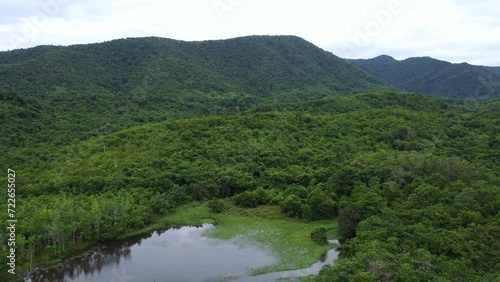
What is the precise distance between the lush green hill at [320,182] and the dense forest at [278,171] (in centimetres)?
16

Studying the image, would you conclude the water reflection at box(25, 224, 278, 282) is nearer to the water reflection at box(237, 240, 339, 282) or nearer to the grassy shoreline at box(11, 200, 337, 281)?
the grassy shoreline at box(11, 200, 337, 281)

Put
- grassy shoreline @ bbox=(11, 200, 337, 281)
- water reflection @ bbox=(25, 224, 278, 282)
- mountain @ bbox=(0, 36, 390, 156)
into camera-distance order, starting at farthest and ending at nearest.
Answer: mountain @ bbox=(0, 36, 390, 156)
grassy shoreline @ bbox=(11, 200, 337, 281)
water reflection @ bbox=(25, 224, 278, 282)

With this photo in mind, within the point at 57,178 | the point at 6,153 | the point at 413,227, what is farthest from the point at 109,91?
the point at 413,227

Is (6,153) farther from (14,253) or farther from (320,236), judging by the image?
(320,236)

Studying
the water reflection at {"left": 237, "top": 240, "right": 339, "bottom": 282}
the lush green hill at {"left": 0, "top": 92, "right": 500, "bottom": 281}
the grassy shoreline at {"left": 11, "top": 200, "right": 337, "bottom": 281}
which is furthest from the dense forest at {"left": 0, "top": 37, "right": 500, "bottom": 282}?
the water reflection at {"left": 237, "top": 240, "right": 339, "bottom": 282}

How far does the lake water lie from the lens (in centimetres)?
3734

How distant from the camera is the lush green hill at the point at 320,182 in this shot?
105 feet

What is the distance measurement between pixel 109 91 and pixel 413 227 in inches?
4656

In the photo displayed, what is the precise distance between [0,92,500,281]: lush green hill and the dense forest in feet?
0.53

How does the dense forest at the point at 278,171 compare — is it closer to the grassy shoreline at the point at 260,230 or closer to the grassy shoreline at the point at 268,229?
the grassy shoreline at the point at 260,230

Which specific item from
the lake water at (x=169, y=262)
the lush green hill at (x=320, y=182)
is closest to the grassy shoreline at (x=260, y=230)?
the lake water at (x=169, y=262)

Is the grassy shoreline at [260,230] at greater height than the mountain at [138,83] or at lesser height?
lesser

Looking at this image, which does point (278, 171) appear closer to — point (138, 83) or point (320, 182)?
point (320, 182)

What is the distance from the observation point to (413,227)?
3481 centimetres
